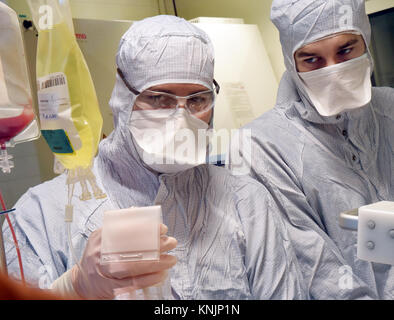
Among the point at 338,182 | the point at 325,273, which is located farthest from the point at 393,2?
the point at 325,273

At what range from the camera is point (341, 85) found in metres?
1.24

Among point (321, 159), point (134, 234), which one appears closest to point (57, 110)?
point (134, 234)

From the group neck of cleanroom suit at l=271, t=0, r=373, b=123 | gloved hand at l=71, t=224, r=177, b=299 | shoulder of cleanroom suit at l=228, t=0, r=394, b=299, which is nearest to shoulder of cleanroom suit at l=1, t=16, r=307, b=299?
shoulder of cleanroom suit at l=228, t=0, r=394, b=299

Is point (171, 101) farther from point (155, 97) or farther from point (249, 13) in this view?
point (249, 13)

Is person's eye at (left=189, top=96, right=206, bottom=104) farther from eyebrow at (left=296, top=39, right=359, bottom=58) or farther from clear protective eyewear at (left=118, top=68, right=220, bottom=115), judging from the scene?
eyebrow at (left=296, top=39, right=359, bottom=58)

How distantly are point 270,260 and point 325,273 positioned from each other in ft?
0.74

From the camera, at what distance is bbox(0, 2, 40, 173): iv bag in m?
0.59

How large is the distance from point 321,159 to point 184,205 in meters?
0.49

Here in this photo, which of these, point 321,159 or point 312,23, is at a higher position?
point 312,23

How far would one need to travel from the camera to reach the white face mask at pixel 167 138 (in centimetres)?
92

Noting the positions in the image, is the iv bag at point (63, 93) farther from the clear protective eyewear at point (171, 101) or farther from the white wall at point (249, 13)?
the white wall at point (249, 13)

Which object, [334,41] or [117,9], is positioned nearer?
[334,41]

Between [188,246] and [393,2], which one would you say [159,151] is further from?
[393,2]

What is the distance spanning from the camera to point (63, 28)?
2.23ft
